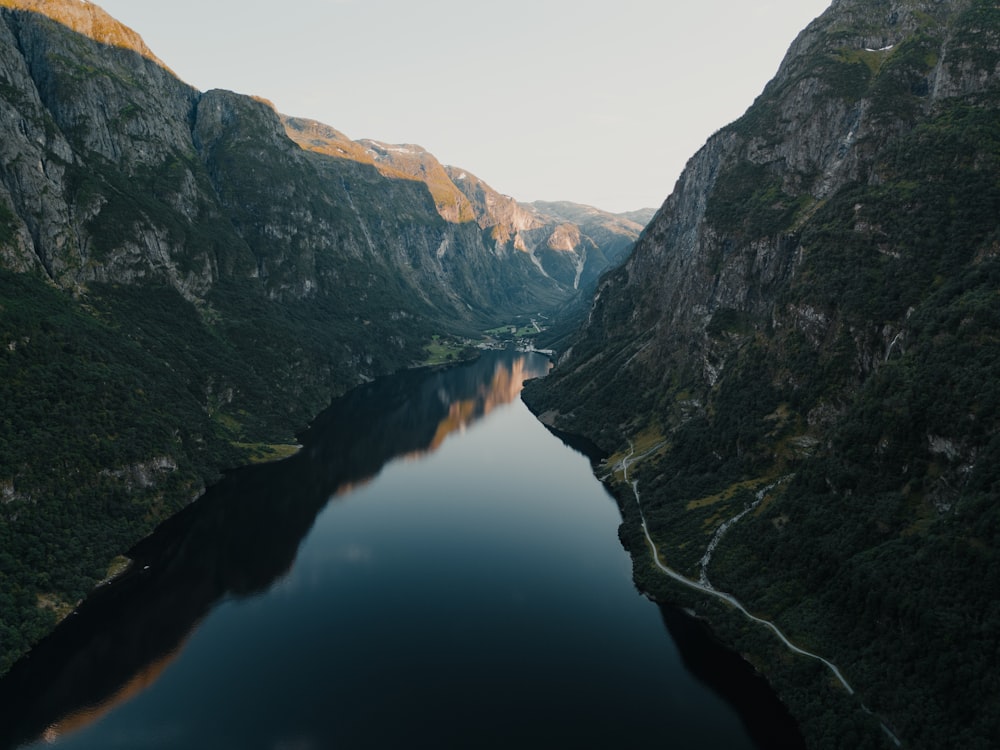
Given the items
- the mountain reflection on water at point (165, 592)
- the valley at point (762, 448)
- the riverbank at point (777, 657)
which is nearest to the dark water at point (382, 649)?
the mountain reflection on water at point (165, 592)

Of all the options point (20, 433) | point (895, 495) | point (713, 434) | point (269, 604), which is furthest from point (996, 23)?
point (20, 433)

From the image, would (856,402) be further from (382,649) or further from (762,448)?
(382,649)

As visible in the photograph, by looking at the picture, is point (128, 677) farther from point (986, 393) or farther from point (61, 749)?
point (986, 393)

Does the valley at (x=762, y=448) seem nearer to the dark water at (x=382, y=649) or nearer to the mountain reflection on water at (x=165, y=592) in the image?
the mountain reflection on water at (x=165, y=592)

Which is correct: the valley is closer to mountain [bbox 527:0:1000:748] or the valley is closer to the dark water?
mountain [bbox 527:0:1000:748]

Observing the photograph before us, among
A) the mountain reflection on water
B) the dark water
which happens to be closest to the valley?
the mountain reflection on water

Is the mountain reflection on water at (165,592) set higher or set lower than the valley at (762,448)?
lower
